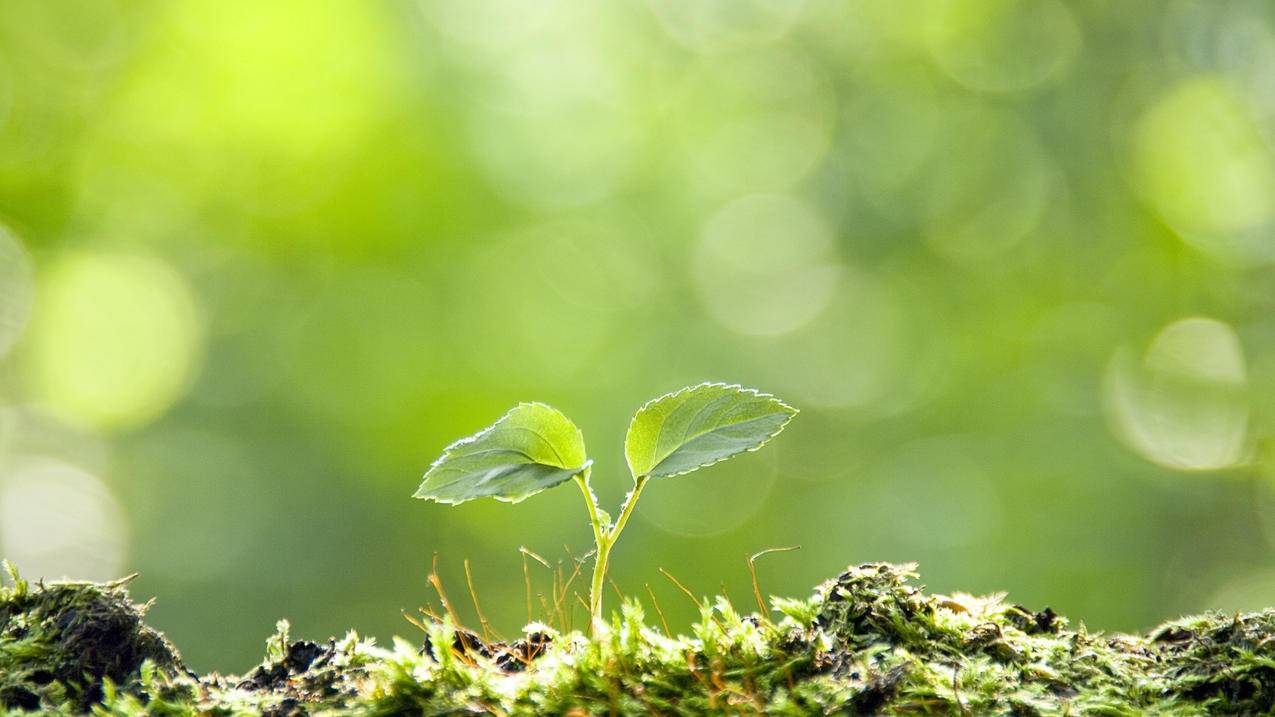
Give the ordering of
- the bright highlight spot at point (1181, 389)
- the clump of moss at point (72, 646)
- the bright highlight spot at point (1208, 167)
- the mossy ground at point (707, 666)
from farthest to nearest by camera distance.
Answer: the bright highlight spot at point (1208, 167)
the bright highlight spot at point (1181, 389)
the clump of moss at point (72, 646)
the mossy ground at point (707, 666)

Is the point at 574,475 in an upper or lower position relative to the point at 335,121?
lower

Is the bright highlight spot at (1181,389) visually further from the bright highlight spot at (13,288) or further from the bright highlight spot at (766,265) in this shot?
the bright highlight spot at (13,288)

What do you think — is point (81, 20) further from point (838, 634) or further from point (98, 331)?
point (838, 634)

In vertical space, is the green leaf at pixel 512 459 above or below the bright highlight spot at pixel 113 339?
below

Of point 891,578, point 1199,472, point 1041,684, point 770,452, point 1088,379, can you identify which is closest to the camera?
point 1041,684

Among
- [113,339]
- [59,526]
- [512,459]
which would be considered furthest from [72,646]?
[113,339]

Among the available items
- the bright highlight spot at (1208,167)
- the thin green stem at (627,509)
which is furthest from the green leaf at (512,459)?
the bright highlight spot at (1208,167)

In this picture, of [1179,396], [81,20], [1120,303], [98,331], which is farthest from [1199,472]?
[81,20]
